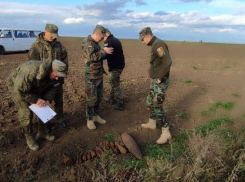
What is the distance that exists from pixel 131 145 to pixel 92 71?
4.90 ft

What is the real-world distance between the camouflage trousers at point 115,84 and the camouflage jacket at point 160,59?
1359mm

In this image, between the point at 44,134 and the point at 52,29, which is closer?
the point at 52,29

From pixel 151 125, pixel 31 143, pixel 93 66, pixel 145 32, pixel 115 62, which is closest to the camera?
pixel 31 143

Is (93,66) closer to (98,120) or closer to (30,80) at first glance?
(98,120)

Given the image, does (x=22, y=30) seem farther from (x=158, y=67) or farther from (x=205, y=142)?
(x=205, y=142)

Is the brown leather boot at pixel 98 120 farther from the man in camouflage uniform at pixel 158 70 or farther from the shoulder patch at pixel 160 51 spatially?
the shoulder patch at pixel 160 51

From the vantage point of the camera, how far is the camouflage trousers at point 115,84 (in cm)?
557

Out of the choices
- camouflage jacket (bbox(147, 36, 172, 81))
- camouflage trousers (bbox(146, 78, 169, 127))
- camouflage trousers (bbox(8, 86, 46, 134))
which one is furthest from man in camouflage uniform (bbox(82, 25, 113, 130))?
camouflage trousers (bbox(8, 86, 46, 134))

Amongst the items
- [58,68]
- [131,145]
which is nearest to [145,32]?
[58,68]

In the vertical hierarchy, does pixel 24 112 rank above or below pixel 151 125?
above

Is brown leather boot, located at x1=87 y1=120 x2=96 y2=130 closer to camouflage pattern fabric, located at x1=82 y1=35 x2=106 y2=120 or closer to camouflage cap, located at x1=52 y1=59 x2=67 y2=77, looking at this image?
camouflage pattern fabric, located at x1=82 y1=35 x2=106 y2=120

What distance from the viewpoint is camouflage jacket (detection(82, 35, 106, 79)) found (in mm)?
4312

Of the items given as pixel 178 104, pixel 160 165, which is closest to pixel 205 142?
pixel 160 165

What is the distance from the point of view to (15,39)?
1598 centimetres
